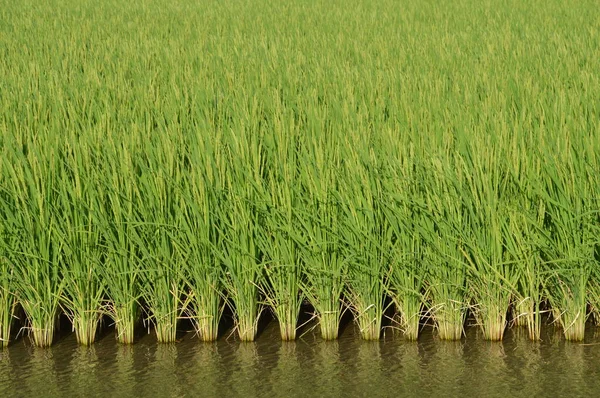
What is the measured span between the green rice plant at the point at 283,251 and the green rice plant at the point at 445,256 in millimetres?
475

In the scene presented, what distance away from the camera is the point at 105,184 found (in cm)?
344

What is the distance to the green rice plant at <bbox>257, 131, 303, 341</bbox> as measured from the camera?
3.35 m

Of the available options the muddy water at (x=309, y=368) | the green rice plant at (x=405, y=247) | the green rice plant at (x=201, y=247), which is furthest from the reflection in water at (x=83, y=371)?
the green rice plant at (x=405, y=247)

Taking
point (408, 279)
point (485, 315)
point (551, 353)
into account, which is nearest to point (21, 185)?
point (408, 279)

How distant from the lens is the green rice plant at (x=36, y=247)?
3.35m

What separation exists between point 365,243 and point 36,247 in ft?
4.03

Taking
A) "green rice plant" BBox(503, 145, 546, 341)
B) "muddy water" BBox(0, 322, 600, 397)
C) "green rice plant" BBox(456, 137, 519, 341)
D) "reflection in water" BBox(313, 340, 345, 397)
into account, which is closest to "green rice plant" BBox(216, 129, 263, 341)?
"muddy water" BBox(0, 322, 600, 397)

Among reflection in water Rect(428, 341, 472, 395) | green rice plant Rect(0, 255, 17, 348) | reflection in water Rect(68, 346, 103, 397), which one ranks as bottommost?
reflection in water Rect(428, 341, 472, 395)

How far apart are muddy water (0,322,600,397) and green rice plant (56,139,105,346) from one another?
0.10 metres

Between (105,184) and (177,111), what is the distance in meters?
1.48

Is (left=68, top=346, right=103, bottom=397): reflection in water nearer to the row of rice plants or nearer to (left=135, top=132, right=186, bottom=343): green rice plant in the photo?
the row of rice plants

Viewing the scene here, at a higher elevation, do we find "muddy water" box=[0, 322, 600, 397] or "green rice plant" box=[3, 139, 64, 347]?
"green rice plant" box=[3, 139, 64, 347]

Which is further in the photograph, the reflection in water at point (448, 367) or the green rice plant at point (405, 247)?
the green rice plant at point (405, 247)

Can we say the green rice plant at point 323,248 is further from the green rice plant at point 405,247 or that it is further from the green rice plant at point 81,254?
the green rice plant at point 81,254
